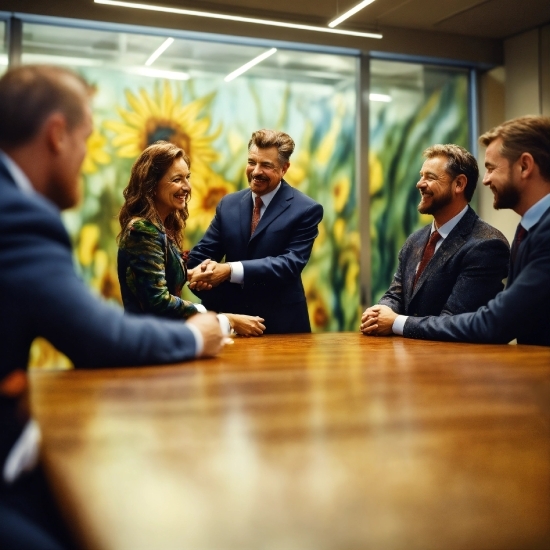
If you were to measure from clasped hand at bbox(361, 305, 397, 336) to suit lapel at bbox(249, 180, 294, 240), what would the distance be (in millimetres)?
843

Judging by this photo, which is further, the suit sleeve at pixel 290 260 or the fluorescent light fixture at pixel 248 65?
the fluorescent light fixture at pixel 248 65

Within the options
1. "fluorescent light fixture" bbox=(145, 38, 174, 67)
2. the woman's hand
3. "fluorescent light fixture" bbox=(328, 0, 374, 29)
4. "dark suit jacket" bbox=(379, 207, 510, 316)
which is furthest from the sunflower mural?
"dark suit jacket" bbox=(379, 207, 510, 316)

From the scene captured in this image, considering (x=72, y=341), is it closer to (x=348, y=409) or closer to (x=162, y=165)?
(x=348, y=409)

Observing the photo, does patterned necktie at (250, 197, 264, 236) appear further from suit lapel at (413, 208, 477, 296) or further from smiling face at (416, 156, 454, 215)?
suit lapel at (413, 208, 477, 296)

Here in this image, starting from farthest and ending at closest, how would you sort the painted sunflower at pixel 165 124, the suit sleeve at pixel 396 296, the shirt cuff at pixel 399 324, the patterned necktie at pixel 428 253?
the painted sunflower at pixel 165 124 → the suit sleeve at pixel 396 296 → the patterned necktie at pixel 428 253 → the shirt cuff at pixel 399 324

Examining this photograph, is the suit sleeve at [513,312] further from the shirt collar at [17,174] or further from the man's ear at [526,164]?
the shirt collar at [17,174]

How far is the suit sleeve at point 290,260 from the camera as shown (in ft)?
10.4

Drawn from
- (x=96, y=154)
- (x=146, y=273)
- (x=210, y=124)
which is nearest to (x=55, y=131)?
(x=146, y=273)

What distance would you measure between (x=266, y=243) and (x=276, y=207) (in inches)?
8.3

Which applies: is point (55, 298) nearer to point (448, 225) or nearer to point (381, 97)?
point (448, 225)

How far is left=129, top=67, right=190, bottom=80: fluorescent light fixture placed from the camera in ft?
17.7

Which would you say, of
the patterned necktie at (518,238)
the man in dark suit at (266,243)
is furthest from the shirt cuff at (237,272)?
the patterned necktie at (518,238)

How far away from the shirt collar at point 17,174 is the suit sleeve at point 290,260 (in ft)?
6.23

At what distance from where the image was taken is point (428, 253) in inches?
121
